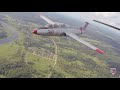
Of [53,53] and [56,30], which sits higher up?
[56,30]

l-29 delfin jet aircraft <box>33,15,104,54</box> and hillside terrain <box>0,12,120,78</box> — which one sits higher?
l-29 delfin jet aircraft <box>33,15,104,54</box>

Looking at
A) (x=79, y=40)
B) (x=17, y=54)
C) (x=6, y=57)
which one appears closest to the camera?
(x=79, y=40)

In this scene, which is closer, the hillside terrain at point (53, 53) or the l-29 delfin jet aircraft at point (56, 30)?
the l-29 delfin jet aircraft at point (56, 30)

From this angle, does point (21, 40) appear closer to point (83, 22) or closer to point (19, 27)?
point (19, 27)

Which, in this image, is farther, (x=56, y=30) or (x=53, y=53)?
(x=53, y=53)

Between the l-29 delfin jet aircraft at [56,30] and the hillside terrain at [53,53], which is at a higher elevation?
the l-29 delfin jet aircraft at [56,30]

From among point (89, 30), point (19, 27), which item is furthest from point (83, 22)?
point (19, 27)

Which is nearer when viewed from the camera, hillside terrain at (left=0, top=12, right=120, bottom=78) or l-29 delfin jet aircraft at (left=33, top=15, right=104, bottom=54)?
l-29 delfin jet aircraft at (left=33, top=15, right=104, bottom=54)
